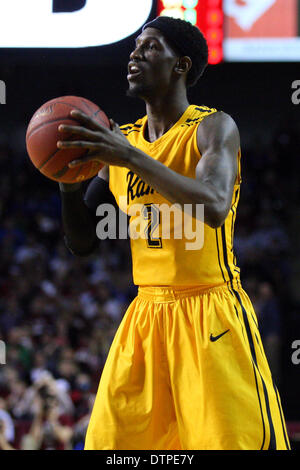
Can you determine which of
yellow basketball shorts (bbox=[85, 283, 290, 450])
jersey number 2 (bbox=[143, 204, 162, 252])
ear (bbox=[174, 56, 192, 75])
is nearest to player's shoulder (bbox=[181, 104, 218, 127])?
ear (bbox=[174, 56, 192, 75])

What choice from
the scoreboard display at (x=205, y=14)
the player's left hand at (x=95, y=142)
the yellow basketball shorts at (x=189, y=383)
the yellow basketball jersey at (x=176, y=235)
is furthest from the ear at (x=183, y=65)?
the scoreboard display at (x=205, y=14)

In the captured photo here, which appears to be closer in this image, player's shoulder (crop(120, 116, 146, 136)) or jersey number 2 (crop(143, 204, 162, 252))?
jersey number 2 (crop(143, 204, 162, 252))

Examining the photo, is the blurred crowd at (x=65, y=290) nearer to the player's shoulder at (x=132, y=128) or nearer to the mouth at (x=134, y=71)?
the player's shoulder at (x=132, y=128)

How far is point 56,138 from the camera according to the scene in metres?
2.30

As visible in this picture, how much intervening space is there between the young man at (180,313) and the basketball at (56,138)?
0.13 metres

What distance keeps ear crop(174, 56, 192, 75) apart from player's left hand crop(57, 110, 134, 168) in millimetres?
777

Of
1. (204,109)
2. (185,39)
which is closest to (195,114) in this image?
(204,109)

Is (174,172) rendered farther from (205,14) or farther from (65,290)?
(65,290)

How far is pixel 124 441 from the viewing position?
2447mm

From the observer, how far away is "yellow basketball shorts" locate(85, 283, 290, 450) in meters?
2.37

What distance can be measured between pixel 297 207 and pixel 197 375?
7.83m

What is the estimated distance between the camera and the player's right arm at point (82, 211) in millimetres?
2764

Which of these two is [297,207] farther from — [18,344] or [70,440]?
[70,440]

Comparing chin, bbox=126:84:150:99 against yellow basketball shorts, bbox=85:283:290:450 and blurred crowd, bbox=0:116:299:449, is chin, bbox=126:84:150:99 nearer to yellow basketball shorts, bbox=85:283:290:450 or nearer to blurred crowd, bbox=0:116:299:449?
A: yellow basketball shorts, bbox=85:283:290:450
